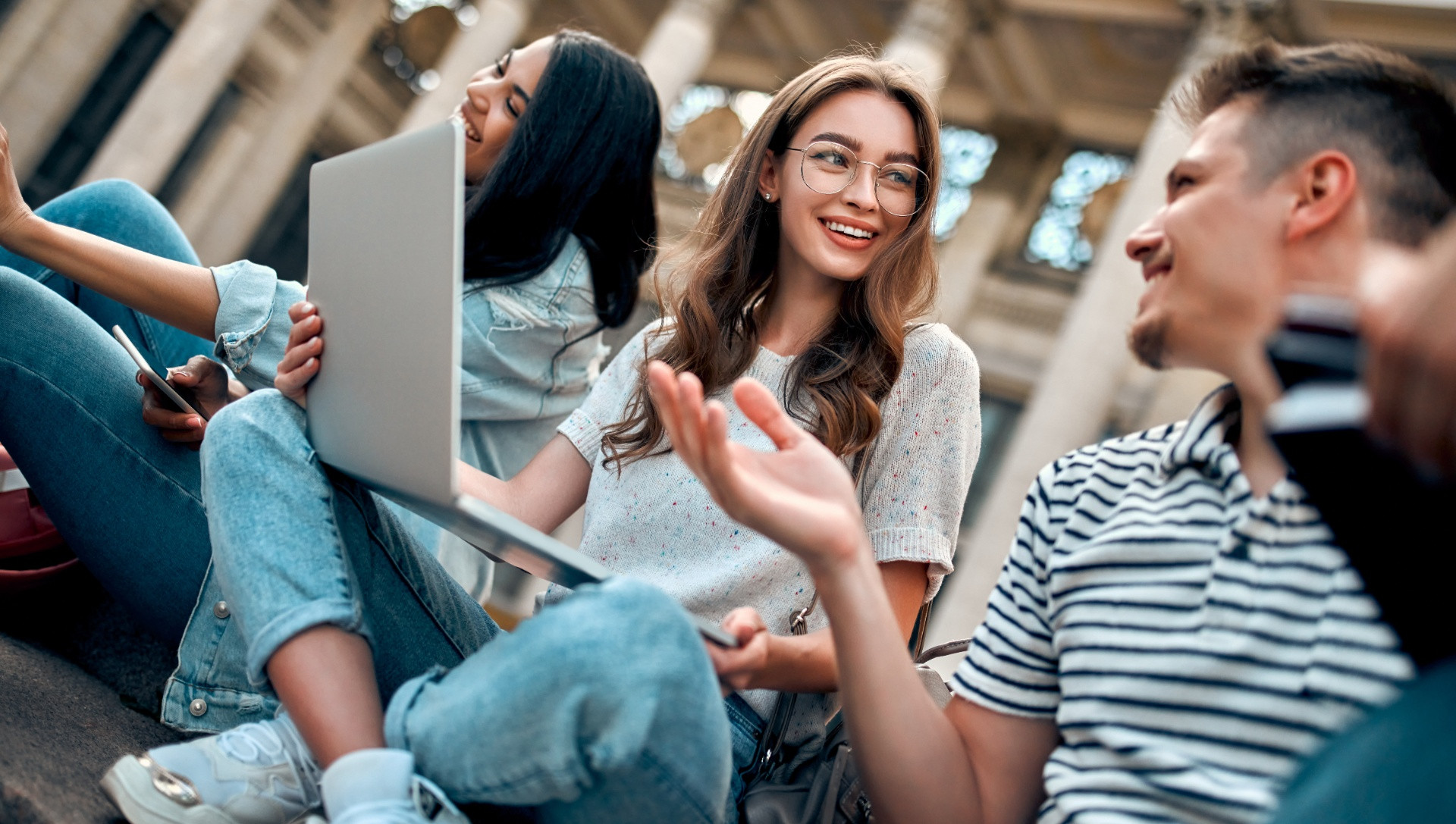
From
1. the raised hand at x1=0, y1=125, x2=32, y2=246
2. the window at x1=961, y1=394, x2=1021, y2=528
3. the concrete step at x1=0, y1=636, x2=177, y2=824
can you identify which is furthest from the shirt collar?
the window at x1=961, y1=394, x2=1021, y2=528

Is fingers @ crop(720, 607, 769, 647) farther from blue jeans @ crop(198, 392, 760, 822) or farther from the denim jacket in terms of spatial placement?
the denim jacket

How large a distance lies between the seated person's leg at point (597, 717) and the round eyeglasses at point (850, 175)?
1.14 meters

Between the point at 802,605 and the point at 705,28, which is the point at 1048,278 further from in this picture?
the point at 802,605

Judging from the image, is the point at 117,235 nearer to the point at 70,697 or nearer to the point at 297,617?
the point at 70,697

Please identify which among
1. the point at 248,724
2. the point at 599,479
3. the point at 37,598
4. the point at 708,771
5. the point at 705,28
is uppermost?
the point at 705,28

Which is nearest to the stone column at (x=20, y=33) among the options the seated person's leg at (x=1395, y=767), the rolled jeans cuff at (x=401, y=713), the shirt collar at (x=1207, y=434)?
the rolled jeans cuff at (x=401, y=713)

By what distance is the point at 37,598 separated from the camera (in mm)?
2299

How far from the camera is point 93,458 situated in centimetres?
190

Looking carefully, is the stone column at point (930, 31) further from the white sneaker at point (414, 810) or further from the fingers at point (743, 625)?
the white sneaker at point (414, 810)

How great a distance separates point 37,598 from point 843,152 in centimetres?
194

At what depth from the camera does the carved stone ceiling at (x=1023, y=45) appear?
11047 millimetres

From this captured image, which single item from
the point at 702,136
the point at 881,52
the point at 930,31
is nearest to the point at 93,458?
the point at 881,52

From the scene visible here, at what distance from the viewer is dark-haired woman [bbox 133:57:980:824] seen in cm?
117

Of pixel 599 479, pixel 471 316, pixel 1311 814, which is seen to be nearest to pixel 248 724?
pixel 599 479
